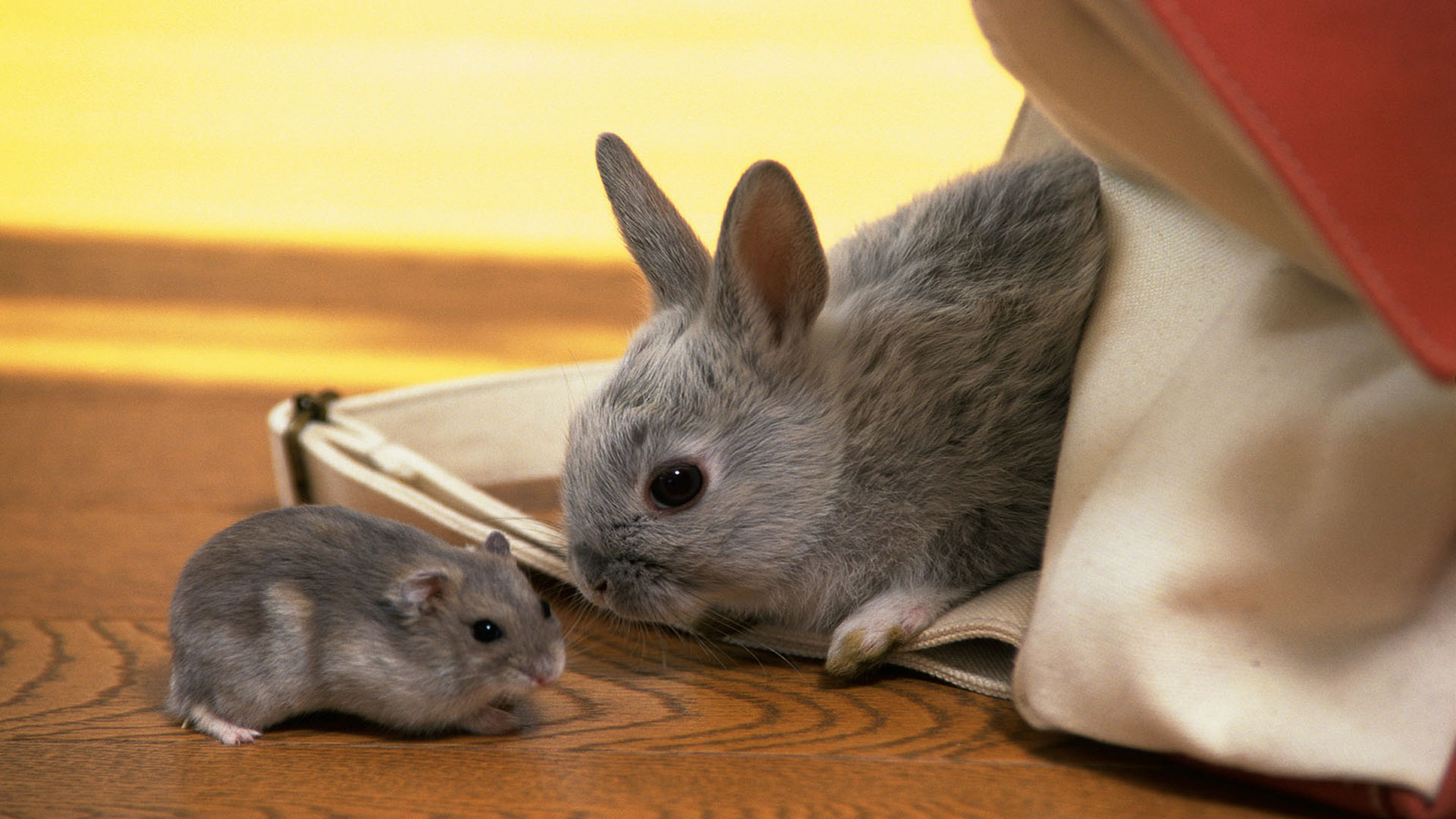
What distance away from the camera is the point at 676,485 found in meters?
1.33

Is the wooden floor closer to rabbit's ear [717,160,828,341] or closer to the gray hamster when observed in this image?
the gray hamster

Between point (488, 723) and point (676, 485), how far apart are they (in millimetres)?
306

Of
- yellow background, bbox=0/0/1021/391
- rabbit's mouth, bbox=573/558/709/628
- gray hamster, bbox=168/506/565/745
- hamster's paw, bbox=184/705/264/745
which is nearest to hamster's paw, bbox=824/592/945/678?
rabbit's mouth, bbox=573/558/709/628

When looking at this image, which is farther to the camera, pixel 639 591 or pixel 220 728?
pixel 639 591

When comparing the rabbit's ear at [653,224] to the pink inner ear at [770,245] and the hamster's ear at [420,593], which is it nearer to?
the pink inner ear at [770,245]

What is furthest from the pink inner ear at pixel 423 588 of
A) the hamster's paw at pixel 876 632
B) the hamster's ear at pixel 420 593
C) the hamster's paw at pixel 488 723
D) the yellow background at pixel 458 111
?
the yellow background at pixel 458 111

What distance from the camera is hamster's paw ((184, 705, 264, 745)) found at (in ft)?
4.00

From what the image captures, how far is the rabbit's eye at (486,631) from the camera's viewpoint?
4.01 feet

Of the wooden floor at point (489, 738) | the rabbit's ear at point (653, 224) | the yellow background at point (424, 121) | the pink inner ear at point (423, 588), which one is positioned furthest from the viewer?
the yellow background at point (424, 121)

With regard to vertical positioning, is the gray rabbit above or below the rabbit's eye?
above

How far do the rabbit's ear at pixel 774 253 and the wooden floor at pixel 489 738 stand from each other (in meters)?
0.41

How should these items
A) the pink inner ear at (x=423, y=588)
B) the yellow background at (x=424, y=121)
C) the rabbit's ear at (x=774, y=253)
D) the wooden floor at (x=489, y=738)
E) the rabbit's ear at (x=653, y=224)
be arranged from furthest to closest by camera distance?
the yellow background at (x=424, y=121), the rabbit's ear at (x=653, y=224), the rabbit's ear at (x=774, y=253), the pink inner ear at (x=423, y=588), the wooden floor at (x=489, y=738)

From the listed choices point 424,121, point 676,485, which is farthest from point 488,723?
point 424,121

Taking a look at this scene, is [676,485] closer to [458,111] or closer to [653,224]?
[653,224]
